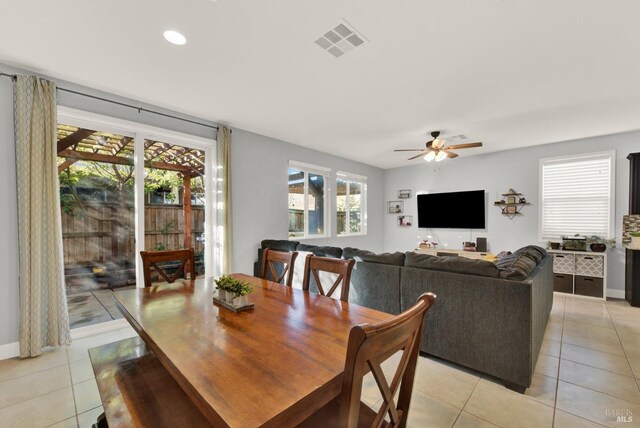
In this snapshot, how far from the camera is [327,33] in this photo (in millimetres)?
2143

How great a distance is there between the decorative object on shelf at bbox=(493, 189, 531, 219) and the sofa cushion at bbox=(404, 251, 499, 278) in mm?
4039

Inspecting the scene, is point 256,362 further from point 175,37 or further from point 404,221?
point 404,221

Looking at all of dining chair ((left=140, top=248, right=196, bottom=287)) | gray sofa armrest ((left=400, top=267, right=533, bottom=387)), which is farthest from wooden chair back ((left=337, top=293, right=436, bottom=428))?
dining chair ((left=140, top=248, right=196, bottom=287))

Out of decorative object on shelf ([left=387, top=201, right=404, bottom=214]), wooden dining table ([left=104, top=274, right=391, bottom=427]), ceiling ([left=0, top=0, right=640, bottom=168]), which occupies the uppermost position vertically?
ceiling ([left=0, top=0, right=640, bottom=168])

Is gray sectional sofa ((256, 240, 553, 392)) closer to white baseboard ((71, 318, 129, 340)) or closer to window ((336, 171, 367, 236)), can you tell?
white baseboard ((71, 318, 129, 340))

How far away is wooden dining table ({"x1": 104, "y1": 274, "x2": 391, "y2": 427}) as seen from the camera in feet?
2.61

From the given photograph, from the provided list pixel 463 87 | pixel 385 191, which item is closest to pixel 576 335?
pixel 463 87

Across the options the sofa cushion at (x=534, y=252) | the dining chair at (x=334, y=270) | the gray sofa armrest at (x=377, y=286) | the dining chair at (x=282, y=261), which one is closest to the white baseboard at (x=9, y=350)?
the dining chair at (x=282, y=261)

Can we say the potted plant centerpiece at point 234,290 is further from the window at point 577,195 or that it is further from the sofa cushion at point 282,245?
the window at point 577,195

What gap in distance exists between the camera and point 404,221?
711cm

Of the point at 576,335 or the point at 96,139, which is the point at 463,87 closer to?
the point at 576,335

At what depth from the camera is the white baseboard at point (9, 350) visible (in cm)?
255

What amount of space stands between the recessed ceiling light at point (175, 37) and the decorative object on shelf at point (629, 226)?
6.21m

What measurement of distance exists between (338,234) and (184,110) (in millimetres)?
3775
